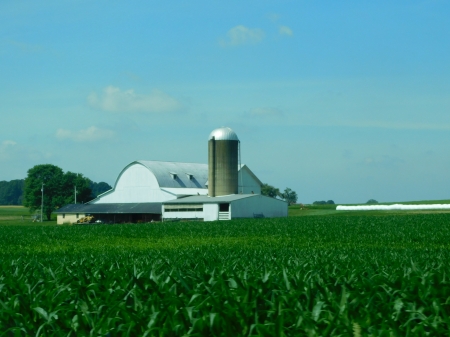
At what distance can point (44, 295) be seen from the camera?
23.2 ft

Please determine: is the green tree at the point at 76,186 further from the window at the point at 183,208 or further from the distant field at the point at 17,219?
the window at the point at 183,208

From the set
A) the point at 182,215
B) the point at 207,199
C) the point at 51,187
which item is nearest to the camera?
the point at 207,199

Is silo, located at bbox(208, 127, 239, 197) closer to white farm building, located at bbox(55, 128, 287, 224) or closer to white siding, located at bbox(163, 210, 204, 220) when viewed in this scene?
white farm building, located at bbox(55, 128, 287, 224)

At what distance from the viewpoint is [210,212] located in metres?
72.4

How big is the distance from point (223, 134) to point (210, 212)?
432 inches

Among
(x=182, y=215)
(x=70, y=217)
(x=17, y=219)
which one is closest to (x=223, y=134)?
(x=182, y=215)

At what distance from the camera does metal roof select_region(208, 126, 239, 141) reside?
7856cm

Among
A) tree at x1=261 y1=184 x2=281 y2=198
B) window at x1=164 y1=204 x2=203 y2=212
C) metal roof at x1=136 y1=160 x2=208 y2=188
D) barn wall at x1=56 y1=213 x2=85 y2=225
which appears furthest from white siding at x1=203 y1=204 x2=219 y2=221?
tree at x1=261 y1=184 x2=281 y2=198

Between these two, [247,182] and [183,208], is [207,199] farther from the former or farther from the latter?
[247,182]

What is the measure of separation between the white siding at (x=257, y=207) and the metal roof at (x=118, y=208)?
11163 mm

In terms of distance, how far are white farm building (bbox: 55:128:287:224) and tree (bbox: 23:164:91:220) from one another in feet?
79.9

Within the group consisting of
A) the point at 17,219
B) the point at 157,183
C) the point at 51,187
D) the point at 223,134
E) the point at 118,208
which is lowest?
the point at 17,219

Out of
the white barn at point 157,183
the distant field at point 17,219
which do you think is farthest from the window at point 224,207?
the distant field at point 17,219

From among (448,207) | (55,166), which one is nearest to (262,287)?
(448,207)
